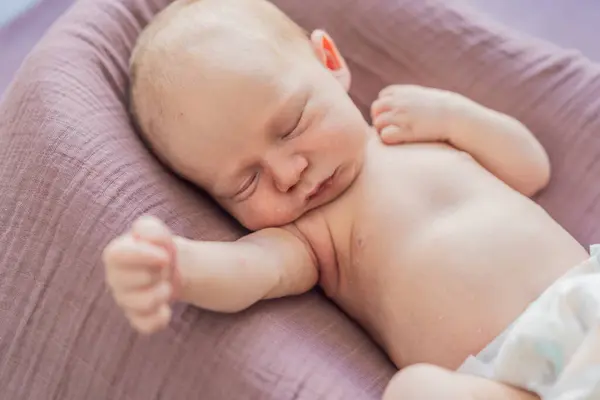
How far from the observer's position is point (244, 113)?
87 centimetres

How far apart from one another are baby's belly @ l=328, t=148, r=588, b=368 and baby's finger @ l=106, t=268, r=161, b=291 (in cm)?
32

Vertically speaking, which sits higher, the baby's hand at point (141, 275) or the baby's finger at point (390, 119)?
the baby's hand at point (141, 275)

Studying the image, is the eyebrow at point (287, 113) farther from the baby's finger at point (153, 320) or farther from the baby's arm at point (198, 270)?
the baby's finger at point (153, 320)

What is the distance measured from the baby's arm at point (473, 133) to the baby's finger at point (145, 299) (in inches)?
16.8

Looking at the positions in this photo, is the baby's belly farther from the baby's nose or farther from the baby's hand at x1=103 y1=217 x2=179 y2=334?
→ the baby's hand at x1=103 y1=217 x2=179 y2=334

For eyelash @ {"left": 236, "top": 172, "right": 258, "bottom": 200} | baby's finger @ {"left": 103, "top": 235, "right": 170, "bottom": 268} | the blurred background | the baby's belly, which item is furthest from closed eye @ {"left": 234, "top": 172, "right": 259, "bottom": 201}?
the blurred background

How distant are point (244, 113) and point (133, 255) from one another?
0.86 ft

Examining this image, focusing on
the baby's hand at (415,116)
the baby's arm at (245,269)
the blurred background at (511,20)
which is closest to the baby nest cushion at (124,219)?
the baby's arm at (245,269)

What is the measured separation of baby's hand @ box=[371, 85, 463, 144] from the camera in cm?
100

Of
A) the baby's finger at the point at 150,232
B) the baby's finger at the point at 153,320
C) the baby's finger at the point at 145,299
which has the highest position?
the baby's finger at the point at 150,232

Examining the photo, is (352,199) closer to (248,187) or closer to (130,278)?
(248,187)

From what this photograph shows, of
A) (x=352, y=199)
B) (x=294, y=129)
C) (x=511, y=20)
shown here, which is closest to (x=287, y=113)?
(x=294, y=129)

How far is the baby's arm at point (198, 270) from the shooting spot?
2.20 ft

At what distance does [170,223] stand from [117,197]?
0.07m
